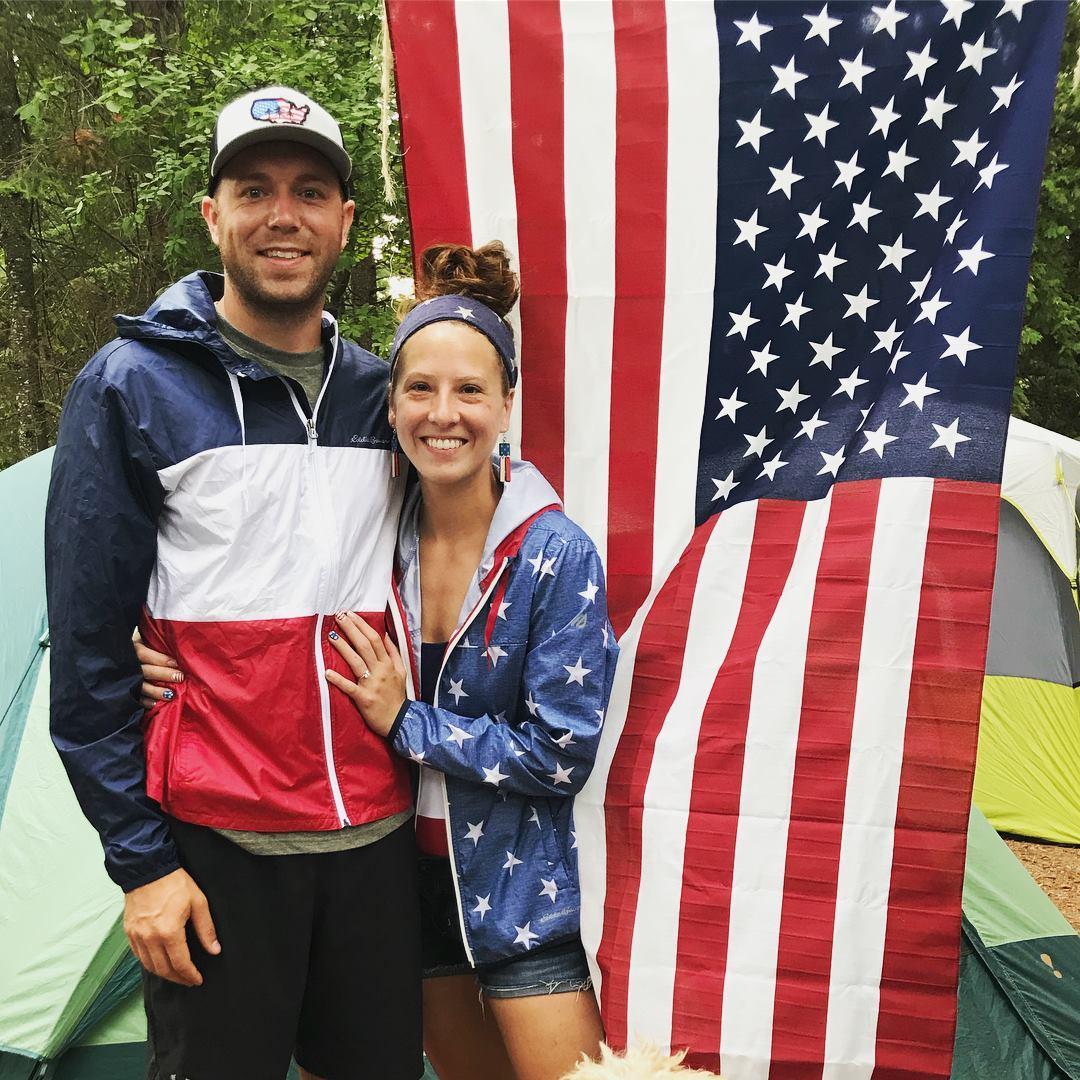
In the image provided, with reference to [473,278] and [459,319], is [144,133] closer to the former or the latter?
[473,278]

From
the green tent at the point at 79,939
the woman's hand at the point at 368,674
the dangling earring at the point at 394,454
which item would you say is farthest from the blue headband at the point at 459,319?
the green tent at the point at 79,939

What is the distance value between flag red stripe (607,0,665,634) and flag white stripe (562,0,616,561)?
0.06 feet

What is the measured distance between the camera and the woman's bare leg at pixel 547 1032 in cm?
215

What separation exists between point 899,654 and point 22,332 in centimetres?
1101

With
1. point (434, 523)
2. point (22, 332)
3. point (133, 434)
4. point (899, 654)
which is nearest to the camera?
point (133, 434)

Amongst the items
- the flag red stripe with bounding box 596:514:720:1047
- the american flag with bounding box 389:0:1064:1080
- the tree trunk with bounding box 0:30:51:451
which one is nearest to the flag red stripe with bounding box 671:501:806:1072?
the american flag with bounding box 389:0:1064:1080

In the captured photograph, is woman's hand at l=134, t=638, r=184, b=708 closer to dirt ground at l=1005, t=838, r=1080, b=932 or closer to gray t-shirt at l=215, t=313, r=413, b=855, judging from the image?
gray t-shirt at l=215, t=313, r=413, b=855

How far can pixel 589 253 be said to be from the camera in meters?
2.41

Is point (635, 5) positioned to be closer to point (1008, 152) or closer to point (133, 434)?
point (1008, 152)

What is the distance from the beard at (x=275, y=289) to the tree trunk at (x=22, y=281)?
8.64 metres

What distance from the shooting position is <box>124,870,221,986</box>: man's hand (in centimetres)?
201

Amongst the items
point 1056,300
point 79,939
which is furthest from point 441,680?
point 1056,300

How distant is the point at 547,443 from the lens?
2.47 m

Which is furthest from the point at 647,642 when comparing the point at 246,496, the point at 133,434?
the point at 133,434
